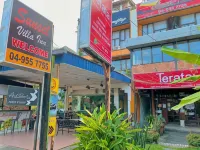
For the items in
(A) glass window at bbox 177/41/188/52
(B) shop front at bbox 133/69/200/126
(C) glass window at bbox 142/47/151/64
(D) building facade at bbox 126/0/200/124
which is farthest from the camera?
(C) glass window at bbox 142/47/151/64

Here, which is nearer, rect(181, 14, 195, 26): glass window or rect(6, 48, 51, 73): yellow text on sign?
rect(6, 48, 51, 73): yellow text on sign

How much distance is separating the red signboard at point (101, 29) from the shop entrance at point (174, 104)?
11.0m

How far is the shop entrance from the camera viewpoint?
553 inches

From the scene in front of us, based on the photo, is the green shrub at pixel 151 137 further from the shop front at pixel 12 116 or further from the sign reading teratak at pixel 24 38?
the shop front at pixel 12 116

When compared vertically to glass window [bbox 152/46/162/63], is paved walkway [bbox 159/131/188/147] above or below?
below

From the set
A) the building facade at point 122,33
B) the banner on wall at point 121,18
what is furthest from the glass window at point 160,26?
the banner on wall at point 121,18

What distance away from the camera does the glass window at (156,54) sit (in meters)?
13.9

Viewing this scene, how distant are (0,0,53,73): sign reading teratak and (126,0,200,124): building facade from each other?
1009 cm

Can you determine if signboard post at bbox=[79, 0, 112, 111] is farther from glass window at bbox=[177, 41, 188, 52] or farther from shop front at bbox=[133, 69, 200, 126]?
glass window at bbox=[177, 41, 188, 52]

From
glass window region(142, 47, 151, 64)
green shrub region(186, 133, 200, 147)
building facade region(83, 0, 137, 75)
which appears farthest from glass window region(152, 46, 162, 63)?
green shrub region(186, 133, 200, 147)

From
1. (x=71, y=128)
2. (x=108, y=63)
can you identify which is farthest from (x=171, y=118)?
(x=108, y=63)

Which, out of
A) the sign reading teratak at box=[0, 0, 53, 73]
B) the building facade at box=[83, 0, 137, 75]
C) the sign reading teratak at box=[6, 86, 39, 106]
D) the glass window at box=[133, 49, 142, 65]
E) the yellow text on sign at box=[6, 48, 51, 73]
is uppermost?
the building facade at box=[83, 0, 137, 75]

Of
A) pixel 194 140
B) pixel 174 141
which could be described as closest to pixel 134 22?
pixel 174 141

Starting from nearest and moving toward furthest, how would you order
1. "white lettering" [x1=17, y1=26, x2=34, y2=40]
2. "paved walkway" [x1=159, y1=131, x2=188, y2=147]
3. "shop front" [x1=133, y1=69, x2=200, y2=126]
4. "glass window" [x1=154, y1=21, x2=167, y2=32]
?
1. "white lettering" [x1=17, y1=26, x2=34, y2=40]
2. "paved walkway" [x1=159, y1=131, x2=188, y2=147]
3. "shop front" [x1=133, y1=69, x2=200, y2=126]
4. "glass window" [x1=154, y1=21, x2=167, y2=32]
